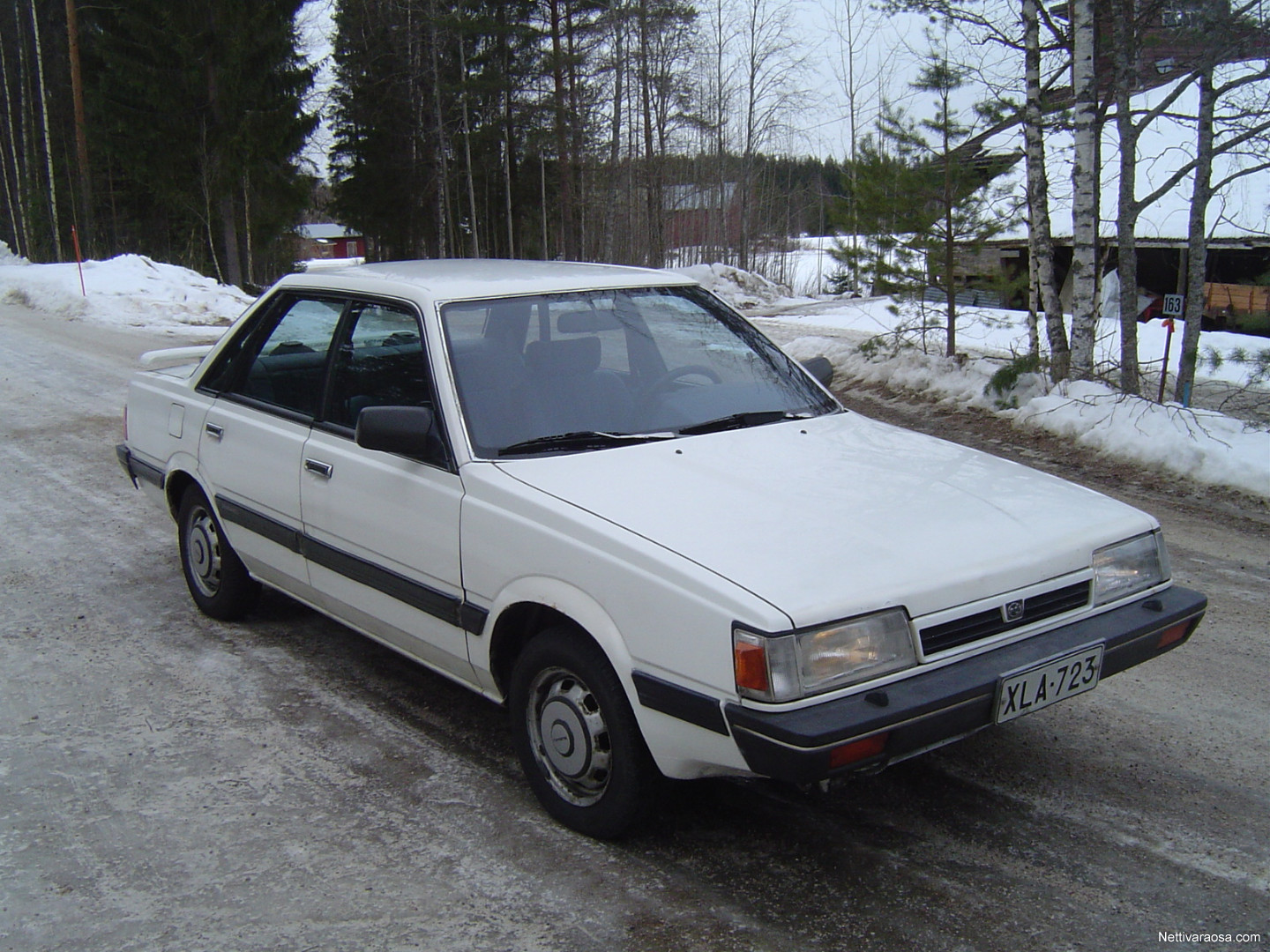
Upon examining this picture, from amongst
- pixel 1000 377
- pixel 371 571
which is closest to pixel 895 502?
pixel 371 571

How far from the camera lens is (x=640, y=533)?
2791mm

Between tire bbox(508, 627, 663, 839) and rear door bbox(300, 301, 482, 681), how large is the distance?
0.31 metres

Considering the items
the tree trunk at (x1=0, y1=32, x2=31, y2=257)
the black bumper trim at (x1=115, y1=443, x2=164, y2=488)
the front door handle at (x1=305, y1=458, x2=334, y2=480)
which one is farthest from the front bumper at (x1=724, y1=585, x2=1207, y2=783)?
the tree trunk at (x1=0, y1=32, x2=31, y2=257)

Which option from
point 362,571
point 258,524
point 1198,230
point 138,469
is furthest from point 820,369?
point 1198,230

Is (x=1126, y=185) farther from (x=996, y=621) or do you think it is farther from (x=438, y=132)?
(x=438, y=132)

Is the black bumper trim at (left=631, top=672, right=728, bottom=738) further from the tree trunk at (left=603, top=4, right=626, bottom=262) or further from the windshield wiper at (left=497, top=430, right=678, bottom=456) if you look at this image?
the tree trunk at (left=603, top=4, right=626, bottom=262)

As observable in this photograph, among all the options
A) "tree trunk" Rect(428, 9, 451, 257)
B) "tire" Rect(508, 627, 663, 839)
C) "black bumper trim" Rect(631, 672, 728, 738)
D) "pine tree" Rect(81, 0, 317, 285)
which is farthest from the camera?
"tree trunk" Rect(428, 9, 451, 257)

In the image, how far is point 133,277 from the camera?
2109 centimetres

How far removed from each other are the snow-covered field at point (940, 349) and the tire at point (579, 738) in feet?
18.3

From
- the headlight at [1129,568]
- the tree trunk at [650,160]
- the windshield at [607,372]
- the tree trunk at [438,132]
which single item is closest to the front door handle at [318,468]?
the windshield at [607,372]

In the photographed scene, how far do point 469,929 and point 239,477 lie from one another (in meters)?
2.41

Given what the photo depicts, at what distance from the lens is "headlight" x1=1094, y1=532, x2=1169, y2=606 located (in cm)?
311

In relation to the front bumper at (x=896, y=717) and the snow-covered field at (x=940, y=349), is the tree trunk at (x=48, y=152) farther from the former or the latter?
the front bumper at (x=896, y=717)

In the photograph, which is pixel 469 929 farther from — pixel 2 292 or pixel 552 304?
pixel 2 292
